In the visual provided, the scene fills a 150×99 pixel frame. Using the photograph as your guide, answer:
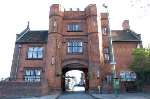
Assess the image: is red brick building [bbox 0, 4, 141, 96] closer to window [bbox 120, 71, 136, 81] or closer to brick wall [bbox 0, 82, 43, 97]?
window [bbox 120, 71, 136, 81]

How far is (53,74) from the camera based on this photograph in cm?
3950

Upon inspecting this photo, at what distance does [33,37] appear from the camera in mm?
44656

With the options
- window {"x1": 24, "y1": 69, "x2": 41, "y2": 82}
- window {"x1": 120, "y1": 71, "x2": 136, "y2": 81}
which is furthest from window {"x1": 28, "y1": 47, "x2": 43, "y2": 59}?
window {"x1": 120, "y1": 71, "x2": 136, "y2": 81}

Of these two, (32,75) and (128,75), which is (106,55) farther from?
(32,75)

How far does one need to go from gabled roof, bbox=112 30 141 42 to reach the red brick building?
0.52 ft

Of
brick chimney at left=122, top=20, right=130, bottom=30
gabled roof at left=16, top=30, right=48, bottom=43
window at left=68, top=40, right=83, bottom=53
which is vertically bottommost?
window at left=68, top=40, right=83, bottom=53

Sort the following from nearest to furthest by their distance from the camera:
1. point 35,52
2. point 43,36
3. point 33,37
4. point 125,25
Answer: point 35,52, point 33,37, point 43,36, point 125,25

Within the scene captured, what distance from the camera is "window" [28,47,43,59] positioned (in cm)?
4265

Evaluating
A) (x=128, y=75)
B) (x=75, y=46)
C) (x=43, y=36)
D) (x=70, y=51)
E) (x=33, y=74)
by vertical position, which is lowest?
(x=128, y=75)

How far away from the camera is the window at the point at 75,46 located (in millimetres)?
41344

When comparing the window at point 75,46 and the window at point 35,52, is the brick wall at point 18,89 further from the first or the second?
the window at point 75,46

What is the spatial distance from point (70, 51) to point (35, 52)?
5.66 m

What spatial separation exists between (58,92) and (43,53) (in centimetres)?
719

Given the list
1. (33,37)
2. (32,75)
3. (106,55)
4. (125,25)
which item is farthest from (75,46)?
(125,25)
